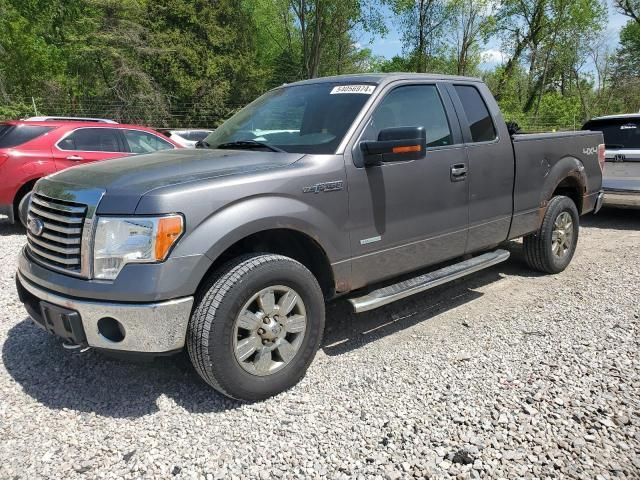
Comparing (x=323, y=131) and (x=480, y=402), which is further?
(x=323, y=131)

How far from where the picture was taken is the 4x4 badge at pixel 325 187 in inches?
118

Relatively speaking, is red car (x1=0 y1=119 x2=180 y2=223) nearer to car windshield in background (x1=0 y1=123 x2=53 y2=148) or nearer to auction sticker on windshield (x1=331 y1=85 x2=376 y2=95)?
car windshield in background (x1=0 y1=123 x2=53 y2=148)

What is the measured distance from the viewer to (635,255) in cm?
606

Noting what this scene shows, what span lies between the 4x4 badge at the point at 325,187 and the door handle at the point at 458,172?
1.16 m

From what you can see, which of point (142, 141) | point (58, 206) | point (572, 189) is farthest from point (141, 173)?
point (142, 141)

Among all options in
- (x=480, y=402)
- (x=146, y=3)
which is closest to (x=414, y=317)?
(x=480, y=402)

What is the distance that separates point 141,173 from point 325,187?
109cm

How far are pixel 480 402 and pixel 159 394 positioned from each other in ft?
6.33

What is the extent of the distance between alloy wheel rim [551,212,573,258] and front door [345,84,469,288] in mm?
1709

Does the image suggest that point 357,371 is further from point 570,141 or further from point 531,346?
point 570,141

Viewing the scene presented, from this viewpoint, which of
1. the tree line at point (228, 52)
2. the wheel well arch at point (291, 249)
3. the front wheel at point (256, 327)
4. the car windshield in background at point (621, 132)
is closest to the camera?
the front wheel at point (256, 327)

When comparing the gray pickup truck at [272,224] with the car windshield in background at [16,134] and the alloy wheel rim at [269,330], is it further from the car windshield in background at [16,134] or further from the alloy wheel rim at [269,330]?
the car windshield in background at [16,134]

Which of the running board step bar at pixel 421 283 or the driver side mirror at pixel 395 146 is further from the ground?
the driver side mirror at pixel 395 146

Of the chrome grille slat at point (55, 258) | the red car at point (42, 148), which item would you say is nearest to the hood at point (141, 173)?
the chrome grille slat at point (55, 258)
